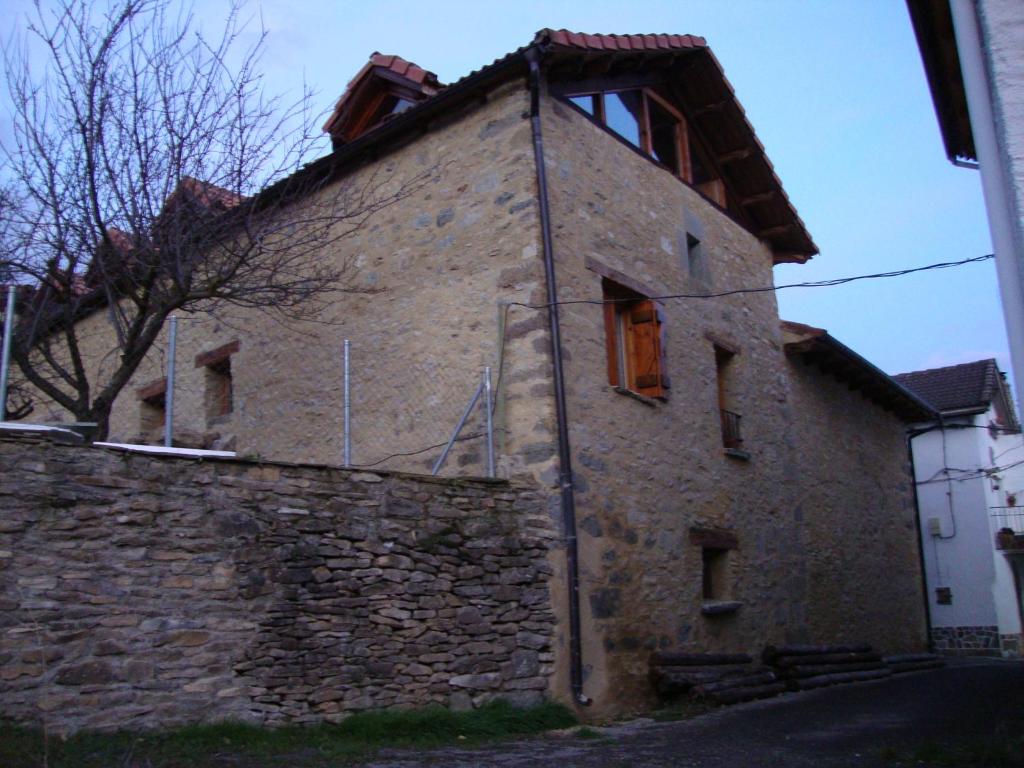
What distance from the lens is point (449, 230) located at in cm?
998

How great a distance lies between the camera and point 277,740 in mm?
6398

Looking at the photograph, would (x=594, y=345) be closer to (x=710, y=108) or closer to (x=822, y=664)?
(x=710, y=108)

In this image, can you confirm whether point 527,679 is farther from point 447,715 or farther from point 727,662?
point 727,662

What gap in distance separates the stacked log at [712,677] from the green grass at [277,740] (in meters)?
1.37

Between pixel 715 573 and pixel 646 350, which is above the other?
pixel 646 350

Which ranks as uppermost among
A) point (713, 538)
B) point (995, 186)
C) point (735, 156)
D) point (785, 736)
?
point (735, 156)

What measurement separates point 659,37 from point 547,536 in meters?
5.95

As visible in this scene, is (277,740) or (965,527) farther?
(965,527)

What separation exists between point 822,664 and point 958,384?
1320 centimetres

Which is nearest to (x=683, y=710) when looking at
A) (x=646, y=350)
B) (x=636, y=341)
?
(x=646, y=350)

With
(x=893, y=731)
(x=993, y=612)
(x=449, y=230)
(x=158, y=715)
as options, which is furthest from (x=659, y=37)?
(x=993, y=612)

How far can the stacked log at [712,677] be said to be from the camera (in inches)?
357

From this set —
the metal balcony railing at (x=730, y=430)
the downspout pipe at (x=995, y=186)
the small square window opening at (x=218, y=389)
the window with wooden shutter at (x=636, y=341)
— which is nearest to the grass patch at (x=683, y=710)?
the window with wooden shutter at (x=636, y=341)

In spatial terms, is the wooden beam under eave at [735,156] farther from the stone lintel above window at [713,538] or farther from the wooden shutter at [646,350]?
the stone lintel above window at [713,538]
